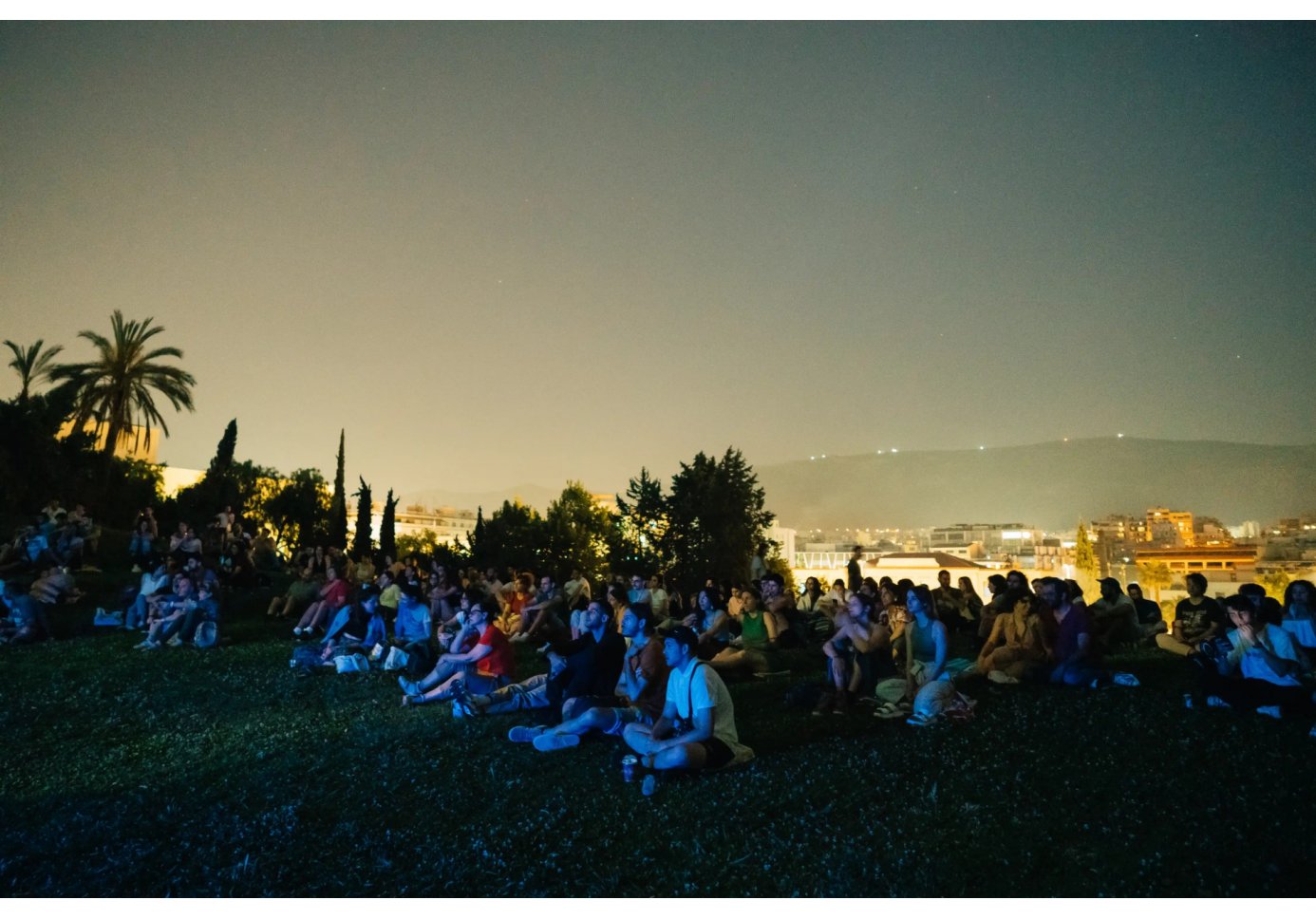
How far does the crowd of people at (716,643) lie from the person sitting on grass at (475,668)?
0.06ft

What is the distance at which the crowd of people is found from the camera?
732cm

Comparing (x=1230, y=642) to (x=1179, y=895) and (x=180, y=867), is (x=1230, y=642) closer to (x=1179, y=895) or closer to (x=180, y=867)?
(x=1179, y=895)

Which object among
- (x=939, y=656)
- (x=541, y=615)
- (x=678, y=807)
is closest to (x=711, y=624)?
(x=541, y=615)

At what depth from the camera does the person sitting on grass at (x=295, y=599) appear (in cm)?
1586

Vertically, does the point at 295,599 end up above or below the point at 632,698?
above

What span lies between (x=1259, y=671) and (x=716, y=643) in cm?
615

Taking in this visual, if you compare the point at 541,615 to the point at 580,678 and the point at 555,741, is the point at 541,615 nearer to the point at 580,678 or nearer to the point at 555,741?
the point at 580,678

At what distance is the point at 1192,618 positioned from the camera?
441 inches

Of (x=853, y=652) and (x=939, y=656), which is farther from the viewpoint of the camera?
(x=853, y=652)

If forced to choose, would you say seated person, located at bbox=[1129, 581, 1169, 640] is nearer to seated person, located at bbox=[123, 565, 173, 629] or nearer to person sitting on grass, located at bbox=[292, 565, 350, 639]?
person sitting on grass, located at bbox=[292, 565, 350, 639]

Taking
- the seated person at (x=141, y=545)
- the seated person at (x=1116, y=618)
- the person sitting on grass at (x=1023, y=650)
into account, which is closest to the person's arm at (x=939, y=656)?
the person sitting on grass at (x=1023, y=650)

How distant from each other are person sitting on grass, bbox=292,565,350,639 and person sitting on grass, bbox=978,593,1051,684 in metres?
10.2

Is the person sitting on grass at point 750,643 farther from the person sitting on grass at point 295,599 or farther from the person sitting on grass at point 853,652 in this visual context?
the person sitting on grass at point 295,599

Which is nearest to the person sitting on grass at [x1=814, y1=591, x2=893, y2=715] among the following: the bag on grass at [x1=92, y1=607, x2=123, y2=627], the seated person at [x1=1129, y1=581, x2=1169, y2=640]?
the seated person at [x1=1129, y1=581, x2=1169, y2=640]
